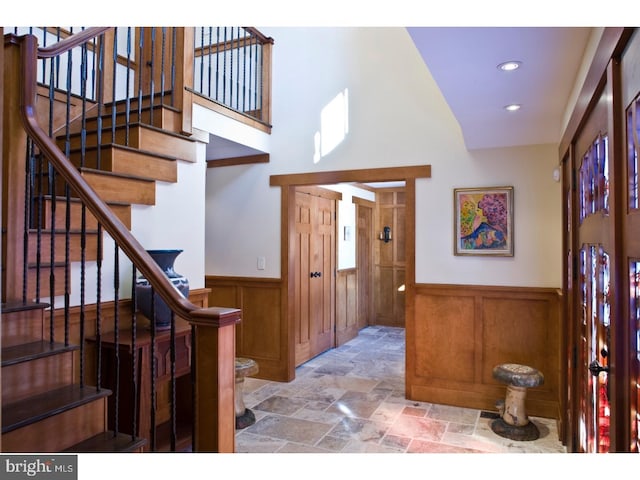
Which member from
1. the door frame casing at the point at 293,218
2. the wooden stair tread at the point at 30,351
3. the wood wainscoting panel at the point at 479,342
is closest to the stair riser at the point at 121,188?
the wooden stair tread at the point at 30,351

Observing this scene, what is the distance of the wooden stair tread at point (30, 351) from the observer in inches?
72.8

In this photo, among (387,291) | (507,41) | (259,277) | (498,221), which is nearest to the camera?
(507,41)

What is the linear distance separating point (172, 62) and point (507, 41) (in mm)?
2385

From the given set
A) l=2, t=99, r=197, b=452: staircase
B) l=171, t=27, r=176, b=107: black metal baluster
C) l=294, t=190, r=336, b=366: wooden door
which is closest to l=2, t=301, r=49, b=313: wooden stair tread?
l=2, t=99, r=197, b=452: staircase

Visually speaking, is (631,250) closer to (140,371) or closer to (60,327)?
(140,371)

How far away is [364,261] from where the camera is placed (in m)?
7.02

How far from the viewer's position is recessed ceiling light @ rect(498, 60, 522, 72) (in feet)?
6.73

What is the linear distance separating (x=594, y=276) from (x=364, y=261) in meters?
5.15

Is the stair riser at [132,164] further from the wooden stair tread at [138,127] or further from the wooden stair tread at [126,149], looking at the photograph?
the wooden stair tread at [138,127]

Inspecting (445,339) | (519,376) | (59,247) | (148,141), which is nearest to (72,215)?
(59,247)

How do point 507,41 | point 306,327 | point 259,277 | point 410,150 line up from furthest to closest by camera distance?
1. point 306,327
2. point 259,277
3. point 410,150
4. point 507,41
